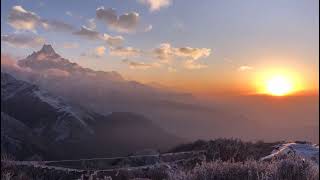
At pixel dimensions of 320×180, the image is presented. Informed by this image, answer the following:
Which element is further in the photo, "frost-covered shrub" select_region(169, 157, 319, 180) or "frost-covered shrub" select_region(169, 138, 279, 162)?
"frost-covered shrub" select_region(169, 138, 279, 162)

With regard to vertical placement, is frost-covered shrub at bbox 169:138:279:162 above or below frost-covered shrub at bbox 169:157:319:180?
above

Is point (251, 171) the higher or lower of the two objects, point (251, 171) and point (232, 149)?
the lower

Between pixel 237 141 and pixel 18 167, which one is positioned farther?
pixel 237 141

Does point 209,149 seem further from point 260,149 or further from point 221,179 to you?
point 221,179

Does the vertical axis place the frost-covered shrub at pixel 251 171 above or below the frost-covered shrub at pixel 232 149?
below

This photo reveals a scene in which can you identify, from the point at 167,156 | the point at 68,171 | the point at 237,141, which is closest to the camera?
the point at 68,171

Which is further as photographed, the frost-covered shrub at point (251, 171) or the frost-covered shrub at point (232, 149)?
the frost-covered shrub at point (232, 149)

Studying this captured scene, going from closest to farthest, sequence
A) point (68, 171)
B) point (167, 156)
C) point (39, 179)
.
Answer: point (39, 179) → point (68, 171) → point (167, 156)

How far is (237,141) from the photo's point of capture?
86.4 ft

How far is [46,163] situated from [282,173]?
36.1 feet

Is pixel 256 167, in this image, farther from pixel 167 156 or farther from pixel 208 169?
pixel 167 156

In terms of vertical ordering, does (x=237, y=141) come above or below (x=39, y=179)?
above

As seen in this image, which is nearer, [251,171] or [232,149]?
[251,171]

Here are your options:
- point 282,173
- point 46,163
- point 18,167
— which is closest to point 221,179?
point 282,173
